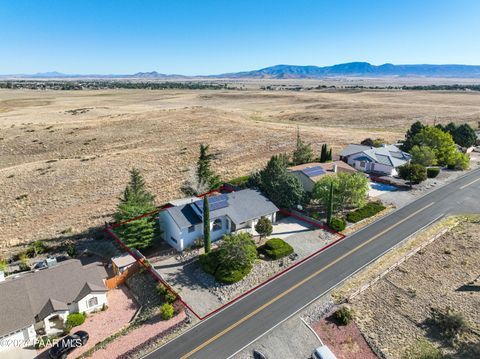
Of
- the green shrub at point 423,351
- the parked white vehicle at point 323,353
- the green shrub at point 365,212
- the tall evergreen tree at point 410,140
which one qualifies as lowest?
the green shrub at point 423,351

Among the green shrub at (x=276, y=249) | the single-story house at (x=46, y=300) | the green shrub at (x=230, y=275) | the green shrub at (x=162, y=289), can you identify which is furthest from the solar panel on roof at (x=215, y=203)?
the single-story house at (x=46, y=300)

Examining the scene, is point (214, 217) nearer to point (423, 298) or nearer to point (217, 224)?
point (217, 224)

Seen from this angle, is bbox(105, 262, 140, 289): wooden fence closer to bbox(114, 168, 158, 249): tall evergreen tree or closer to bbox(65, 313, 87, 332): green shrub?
bbox(114, 168, 158, 249): tall evergreen tree

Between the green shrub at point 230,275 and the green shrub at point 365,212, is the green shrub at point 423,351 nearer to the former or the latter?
the green shrub at point 230,275

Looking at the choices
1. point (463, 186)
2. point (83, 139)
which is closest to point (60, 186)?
point (83, 139)

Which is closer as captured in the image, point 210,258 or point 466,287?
point 466,287

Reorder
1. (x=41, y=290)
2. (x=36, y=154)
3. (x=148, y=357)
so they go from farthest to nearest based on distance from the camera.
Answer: (x=36, y=154)
(x=41, y=290)
(x=148, y=357)

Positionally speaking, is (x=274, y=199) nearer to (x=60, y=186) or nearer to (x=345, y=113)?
(x=60, y=186)
